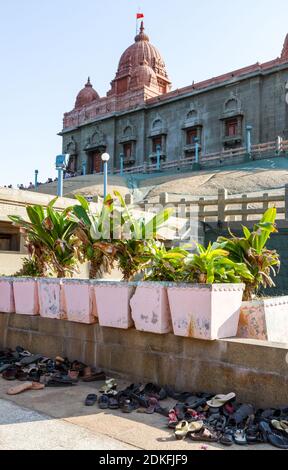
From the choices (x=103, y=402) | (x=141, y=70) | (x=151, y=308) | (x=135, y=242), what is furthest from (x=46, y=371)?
(x=141, y=70)

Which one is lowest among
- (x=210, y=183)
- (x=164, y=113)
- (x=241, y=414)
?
(x=241, y=414)

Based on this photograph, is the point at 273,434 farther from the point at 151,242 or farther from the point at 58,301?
the point at 58,301

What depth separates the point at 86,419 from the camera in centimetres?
315

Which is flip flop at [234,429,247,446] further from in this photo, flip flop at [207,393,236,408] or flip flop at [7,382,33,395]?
flip flop at [7,382,33,395]

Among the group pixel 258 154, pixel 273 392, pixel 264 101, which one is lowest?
pixel 273 392

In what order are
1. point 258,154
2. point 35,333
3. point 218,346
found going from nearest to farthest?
1. point 218,346
2. point 35,333
3. point 258,154

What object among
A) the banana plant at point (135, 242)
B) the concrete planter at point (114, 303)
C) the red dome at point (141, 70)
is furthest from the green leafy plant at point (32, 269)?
the red dome at point (141, 70)

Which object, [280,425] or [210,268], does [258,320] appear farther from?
[280,425]

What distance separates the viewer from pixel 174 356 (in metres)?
3.63

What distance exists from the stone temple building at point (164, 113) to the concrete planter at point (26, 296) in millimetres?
28193

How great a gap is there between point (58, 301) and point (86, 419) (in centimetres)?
159

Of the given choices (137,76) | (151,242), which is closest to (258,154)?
(137,76)

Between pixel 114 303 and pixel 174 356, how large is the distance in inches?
30.6

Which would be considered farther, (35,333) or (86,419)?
(35,333)
